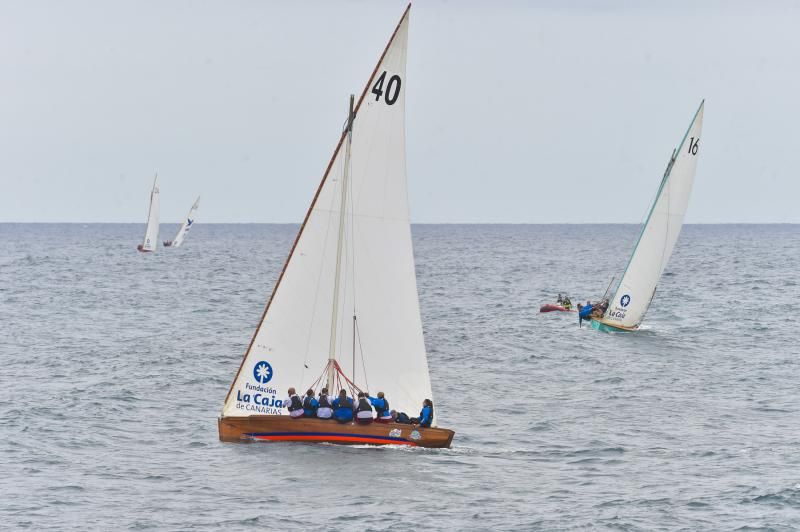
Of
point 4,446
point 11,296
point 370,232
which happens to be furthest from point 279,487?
point 11,296

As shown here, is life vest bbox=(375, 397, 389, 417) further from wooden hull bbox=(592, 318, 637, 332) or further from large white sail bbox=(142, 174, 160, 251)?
large white sail bbox=(142, 174, 160, 251)

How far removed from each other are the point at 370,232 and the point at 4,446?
44.4ft

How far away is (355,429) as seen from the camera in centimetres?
3522

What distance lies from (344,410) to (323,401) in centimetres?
68

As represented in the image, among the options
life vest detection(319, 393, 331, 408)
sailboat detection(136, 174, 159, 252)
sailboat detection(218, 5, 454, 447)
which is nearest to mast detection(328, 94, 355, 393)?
sailboat detection(218, 5, 454, 447)

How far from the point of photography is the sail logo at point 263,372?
35.7m

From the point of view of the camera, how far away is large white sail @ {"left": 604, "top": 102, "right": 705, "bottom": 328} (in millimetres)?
67562

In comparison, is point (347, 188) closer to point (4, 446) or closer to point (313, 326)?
point (313, 326)

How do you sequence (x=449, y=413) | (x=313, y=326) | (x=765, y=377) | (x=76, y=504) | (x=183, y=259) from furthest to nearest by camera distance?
1. (x=183, y=259)
2. (x=765, y=377)
3. (x=449, y=413)
4. (x=313, y=326)
5. (x=76, y=504)

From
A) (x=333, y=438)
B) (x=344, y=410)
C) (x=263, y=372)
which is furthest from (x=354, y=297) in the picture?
(x=333, y=438)

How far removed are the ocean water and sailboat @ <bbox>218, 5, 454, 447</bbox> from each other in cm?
90

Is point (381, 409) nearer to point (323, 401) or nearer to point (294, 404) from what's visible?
point (323, 401)

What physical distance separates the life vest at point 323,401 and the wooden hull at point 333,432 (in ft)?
1.46

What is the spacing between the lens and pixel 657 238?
69.2 meters
